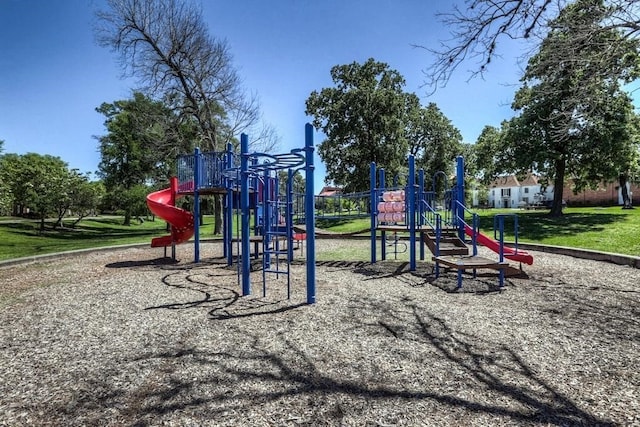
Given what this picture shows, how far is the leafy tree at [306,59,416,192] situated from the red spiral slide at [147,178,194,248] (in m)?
19.9

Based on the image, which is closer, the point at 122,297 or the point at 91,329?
the point at 91,329

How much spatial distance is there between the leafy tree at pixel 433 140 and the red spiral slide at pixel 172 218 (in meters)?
26.6

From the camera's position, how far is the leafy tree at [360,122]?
28672mm

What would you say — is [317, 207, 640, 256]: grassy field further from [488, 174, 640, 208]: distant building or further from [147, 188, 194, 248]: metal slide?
[488, 174, 640, 208]: distant building

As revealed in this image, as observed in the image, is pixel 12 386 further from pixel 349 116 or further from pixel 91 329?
pixel 349 116

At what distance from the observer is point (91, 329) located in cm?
466

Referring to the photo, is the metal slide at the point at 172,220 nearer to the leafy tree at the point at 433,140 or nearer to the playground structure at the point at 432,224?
the playground structure at the point at 432,224

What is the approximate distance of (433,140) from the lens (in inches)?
1356

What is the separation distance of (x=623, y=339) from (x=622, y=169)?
20506mm

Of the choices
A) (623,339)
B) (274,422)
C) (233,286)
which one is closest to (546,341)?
(623,339)

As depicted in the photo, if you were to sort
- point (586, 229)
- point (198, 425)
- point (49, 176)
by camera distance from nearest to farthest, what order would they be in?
point (198, 425) < point (586, 229) < point (49, 176)

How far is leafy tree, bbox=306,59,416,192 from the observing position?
94.1 feet

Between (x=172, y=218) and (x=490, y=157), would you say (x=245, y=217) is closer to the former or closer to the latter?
(x=172, y=218)

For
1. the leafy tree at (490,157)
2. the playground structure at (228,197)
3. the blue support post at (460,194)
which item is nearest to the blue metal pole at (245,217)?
the playground structure at (228,197)
